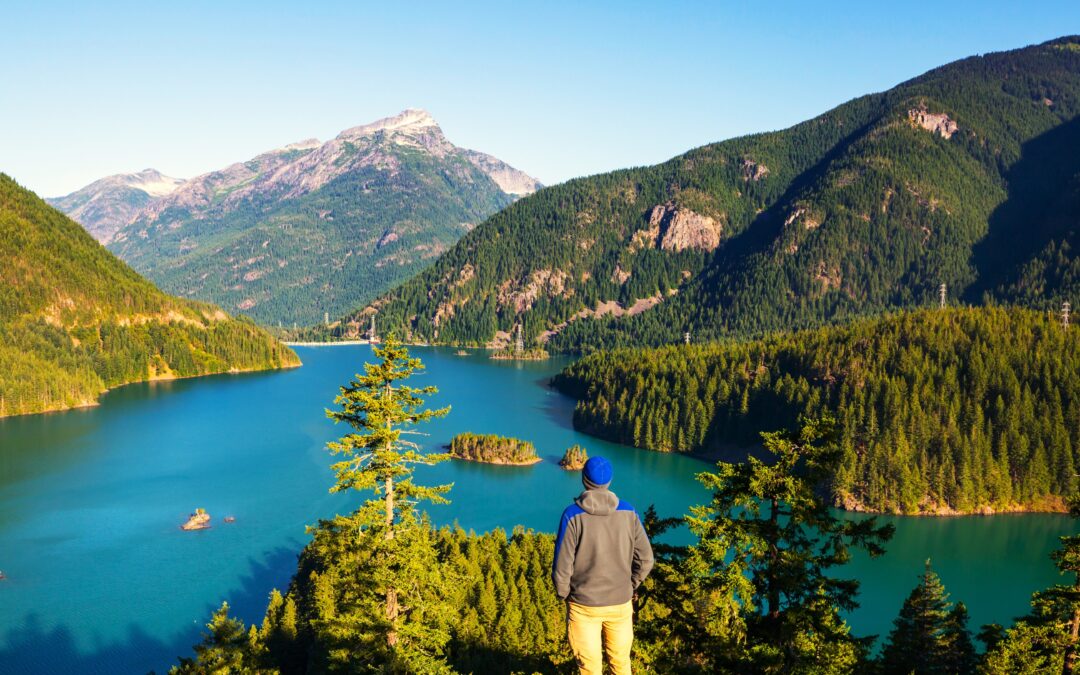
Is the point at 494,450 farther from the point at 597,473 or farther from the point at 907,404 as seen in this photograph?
the point at 597,473

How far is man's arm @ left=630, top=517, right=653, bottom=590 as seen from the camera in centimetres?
1092

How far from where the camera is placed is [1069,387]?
117875 millimetres

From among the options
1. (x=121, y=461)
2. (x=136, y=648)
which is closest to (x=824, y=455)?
(x=136, y=648)

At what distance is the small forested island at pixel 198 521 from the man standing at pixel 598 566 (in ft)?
330

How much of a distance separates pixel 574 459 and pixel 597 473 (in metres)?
120

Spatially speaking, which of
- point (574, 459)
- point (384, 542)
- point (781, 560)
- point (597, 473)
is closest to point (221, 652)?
point (384, 542)

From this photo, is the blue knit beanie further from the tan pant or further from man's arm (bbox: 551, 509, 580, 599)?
the tan pant

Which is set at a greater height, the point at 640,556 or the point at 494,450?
the point at 640,556

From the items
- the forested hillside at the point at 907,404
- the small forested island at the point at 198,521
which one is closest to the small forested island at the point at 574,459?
the forested hillside at the point at 907,404

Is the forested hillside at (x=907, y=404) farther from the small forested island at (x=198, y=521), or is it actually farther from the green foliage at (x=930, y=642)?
the small forested island at (x=198, y=521)

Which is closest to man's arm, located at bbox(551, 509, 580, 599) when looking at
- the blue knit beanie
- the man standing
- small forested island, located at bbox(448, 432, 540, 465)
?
the man standing

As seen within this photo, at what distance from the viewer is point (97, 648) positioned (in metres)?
65.1

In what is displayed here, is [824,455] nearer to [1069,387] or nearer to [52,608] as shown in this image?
[52,608]

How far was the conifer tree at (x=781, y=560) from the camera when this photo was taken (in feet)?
62.7
